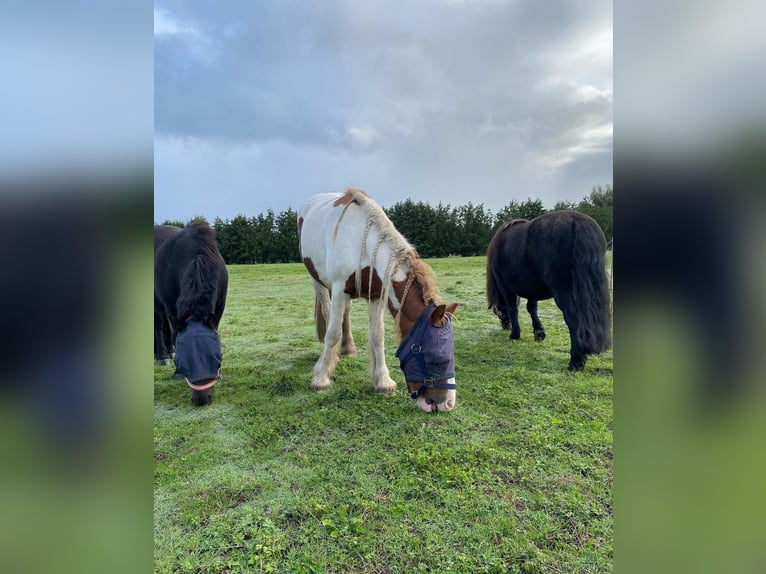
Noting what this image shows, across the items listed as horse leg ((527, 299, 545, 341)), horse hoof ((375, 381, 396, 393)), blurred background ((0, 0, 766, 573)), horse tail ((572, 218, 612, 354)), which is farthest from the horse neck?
horse leg ((527, 299, 545, 341))

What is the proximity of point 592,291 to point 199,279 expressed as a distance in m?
4.30

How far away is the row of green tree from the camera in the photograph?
12.0 meters

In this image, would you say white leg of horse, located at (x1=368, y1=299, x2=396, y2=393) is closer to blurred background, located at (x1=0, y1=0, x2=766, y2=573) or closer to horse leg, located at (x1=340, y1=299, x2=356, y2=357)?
horse leg, located at (x1=340, y1=299, x2=356, y2=357)

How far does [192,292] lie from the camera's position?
3.54 meters

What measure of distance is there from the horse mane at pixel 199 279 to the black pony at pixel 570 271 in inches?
155

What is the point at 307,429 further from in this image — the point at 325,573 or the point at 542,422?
the point at 542,422

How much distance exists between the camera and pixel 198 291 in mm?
3557

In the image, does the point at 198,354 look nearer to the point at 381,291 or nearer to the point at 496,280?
the point at 381,291

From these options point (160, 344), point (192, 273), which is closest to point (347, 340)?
point (192, 273)

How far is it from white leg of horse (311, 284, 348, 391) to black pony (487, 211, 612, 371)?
261 centimetres

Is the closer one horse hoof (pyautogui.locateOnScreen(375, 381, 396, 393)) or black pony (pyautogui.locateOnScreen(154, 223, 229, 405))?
black pony (pyautogui.locateOnScreen(154, 223, 229, 405))

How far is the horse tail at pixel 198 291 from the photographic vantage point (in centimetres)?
350
